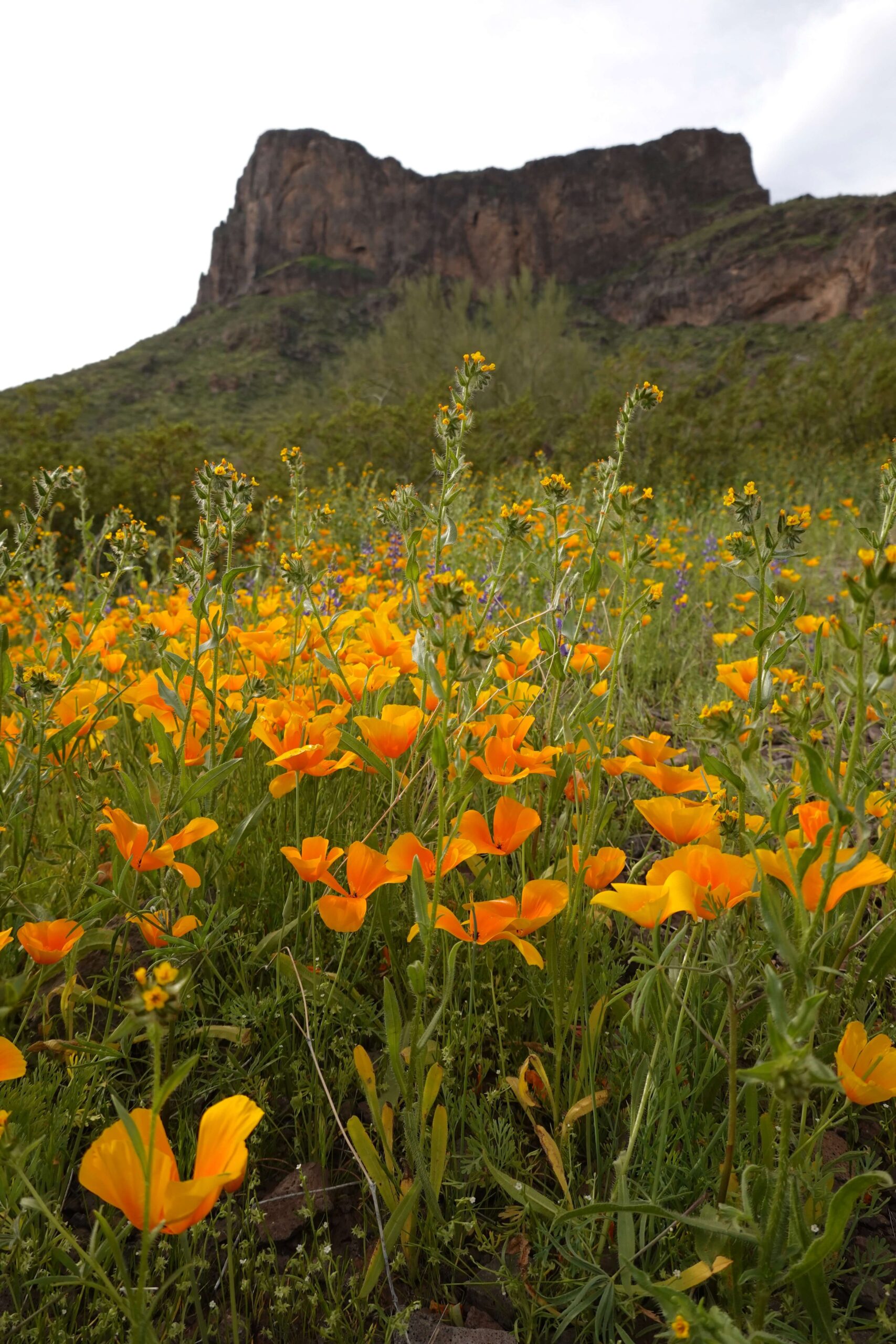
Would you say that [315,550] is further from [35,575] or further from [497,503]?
[35,575]

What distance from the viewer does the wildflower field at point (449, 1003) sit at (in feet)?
2.03

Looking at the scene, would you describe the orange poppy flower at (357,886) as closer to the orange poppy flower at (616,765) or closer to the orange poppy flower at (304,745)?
the orange poppy flower at (304,745)

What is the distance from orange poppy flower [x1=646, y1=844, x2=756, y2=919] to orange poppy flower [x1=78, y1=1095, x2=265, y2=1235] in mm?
442

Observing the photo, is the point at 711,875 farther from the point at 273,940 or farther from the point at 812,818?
the point at 273,940

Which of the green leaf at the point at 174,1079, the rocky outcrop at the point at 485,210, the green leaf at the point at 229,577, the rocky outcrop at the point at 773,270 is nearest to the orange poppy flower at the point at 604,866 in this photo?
the green leaf at the point at 174,1079

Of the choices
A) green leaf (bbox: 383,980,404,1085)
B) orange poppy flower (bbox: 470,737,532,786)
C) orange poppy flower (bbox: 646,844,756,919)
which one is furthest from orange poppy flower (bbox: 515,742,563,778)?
green leaf (bbox: 383,980,404,1085)

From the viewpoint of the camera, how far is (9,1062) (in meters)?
0.61

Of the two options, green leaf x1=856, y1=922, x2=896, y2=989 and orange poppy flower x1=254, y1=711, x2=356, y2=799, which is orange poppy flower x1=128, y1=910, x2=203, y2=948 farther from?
green leaf x1=856, y1=922, x2=896, y2=989

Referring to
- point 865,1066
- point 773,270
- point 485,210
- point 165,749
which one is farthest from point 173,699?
point 485,210

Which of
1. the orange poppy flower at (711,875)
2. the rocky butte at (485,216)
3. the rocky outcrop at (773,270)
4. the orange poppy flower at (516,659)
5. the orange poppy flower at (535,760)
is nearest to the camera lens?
the orange poppy flower at (711,875)

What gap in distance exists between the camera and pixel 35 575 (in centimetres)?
207

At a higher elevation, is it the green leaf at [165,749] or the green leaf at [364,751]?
the green leaf at [165,749]

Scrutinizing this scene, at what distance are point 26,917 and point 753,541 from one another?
3.95ft

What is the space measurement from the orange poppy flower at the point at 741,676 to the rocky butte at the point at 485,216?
51348 millimetres
